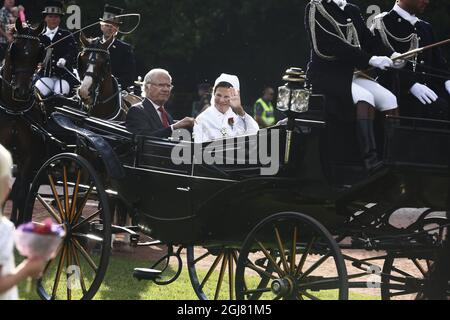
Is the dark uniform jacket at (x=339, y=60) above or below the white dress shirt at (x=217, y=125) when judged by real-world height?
above

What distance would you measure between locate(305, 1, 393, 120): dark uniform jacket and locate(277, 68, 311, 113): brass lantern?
0.29 meters

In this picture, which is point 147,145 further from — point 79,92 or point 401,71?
point 79,92

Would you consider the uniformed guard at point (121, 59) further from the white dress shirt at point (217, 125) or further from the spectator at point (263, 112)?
the spectator at point (263, 112)

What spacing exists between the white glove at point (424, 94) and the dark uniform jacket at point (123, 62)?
5999 millimetres

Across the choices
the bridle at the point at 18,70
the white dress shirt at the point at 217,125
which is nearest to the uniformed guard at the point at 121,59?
the bridle at the point at 18,70

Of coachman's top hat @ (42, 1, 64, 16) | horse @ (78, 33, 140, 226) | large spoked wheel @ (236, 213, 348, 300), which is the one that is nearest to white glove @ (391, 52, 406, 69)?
large spoked wheel @ (236, 213, 348, 300)

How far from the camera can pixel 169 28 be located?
76.6ft

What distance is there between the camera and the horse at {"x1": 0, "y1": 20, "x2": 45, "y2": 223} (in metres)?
9.91

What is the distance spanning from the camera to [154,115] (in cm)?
770

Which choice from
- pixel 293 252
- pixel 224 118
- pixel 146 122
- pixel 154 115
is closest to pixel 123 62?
pixel 154 115

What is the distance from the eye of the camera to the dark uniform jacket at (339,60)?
254 inches

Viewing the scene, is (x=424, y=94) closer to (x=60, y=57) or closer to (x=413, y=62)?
(x=413, y=62)

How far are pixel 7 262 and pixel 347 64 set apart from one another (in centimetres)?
311

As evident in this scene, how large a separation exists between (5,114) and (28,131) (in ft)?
0.85
